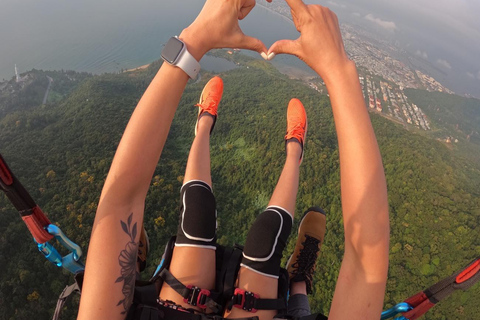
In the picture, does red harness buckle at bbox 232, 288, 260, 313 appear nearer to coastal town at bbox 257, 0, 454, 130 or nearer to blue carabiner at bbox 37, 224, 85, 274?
blue carabiner at bbox 37, 224, 85, 274

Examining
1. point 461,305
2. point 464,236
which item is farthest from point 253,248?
point 464,236

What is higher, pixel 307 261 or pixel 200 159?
pixel 200 159

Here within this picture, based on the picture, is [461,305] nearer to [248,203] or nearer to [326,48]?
[248,203]

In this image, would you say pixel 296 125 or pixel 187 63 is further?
pixel 296 125

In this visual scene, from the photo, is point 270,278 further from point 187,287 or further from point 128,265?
point 128,265

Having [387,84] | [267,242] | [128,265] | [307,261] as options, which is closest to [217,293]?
[267,242]

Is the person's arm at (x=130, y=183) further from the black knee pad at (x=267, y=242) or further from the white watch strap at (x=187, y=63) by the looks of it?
the black knee pad at (x=267, y=242)

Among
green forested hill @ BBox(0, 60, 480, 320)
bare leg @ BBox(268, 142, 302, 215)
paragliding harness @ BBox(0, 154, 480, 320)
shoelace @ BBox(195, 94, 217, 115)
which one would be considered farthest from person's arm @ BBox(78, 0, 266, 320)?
green forested hill @ BBox(0, 60, 480, 320)

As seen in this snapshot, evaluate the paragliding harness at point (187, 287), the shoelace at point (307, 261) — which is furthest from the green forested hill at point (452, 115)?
the paragliding harness at point (187, 287)
